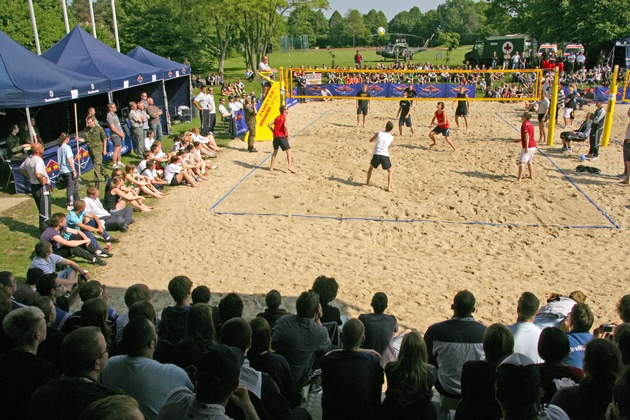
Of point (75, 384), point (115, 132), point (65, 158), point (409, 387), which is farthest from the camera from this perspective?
point (115, 132)

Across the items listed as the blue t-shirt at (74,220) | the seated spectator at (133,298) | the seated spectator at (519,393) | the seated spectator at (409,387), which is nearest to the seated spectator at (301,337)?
the seated spectator at (409,387)

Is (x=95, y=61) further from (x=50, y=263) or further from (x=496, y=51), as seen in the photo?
(x=496, y=51)

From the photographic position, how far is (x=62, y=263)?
7328mm

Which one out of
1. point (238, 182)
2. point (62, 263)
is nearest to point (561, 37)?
point (238, 182)

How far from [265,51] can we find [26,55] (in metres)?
26.5

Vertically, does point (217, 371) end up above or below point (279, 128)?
above

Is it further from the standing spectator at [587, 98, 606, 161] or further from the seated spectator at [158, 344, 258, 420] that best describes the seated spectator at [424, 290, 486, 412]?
the standing spectator at [587, 98, 606, 161]

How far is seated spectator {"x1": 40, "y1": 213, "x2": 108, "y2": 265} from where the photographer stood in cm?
772

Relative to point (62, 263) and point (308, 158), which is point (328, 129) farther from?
point (62, 263)

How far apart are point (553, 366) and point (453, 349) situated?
866mm

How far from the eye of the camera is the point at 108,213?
950 cm

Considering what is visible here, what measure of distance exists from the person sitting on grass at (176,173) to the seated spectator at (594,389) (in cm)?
992

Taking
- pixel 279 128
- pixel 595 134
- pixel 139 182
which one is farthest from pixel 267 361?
pixel 595 134

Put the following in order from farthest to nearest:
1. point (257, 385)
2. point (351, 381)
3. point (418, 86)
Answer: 1. point (418, 86)
2. point (351, 381)
3. point (257, 385)
